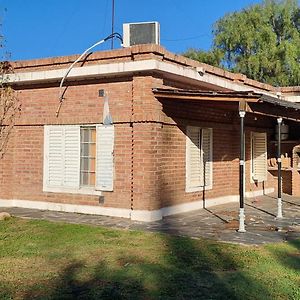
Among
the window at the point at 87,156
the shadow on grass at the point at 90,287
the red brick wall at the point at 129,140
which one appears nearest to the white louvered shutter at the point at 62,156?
the window at the point at 87,156

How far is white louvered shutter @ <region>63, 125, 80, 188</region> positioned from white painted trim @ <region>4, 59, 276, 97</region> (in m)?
1.40

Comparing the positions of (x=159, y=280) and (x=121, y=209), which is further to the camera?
(x=121, y=209)

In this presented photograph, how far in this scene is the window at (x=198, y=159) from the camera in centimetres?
1298

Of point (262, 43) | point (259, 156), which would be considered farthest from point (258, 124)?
point (262, 43)

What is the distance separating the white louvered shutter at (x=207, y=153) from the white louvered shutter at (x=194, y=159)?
0.23 meters

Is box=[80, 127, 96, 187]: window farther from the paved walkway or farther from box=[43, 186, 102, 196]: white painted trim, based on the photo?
the paved walkway

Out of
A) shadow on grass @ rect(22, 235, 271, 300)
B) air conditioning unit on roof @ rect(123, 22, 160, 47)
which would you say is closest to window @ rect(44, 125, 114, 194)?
air conditioning unit on roof @ rect(123, 22, 160, 47)

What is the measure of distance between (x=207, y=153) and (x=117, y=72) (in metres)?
4.12

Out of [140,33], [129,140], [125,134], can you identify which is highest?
[140,33]

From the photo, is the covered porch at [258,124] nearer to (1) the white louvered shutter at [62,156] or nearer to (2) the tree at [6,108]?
(1) the white louvered shutter at [62,156]

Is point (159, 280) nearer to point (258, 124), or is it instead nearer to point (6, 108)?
point (6, 108)

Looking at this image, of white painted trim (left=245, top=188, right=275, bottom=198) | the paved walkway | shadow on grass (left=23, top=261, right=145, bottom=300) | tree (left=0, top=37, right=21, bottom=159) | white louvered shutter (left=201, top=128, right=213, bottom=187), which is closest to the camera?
shadow on grass (left=23, top=261, right=145, bottom=300)

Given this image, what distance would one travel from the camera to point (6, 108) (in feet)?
44.5

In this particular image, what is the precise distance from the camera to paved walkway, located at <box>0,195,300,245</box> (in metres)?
9.47
